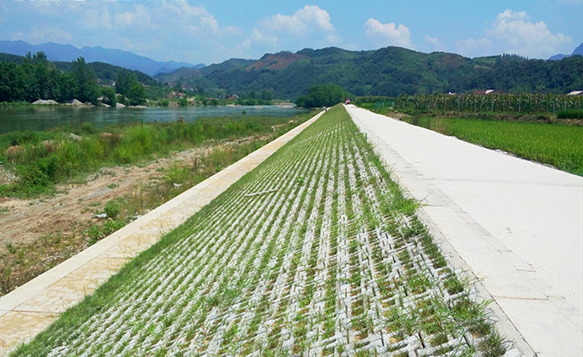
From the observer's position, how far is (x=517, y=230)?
5066mm

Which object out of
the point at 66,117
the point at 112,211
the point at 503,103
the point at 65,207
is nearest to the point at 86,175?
the point at 65,207

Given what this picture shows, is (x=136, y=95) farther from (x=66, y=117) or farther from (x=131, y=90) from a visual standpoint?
(x=66, y=117)

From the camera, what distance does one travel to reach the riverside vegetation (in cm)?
781

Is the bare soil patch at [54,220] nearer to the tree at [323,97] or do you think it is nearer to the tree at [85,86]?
the tree at [85,86]

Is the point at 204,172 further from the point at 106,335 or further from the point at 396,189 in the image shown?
the point at 106,335

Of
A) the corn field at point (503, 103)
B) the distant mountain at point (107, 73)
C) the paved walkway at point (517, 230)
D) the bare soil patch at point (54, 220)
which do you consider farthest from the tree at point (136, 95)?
the paved walkway at point (517, 230)

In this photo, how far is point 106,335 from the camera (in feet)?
13.6

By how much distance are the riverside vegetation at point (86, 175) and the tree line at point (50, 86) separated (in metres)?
58.4

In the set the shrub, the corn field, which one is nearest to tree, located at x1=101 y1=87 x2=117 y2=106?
the corn field

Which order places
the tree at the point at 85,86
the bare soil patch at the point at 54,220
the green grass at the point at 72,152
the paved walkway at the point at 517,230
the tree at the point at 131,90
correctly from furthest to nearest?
the tree at the point at 131,90 < the tree at the point at 85,86 < the green grass at the point at 72,152 < the bare soil patch at the point at 54,220 < the paved walkway at the point at 517,230

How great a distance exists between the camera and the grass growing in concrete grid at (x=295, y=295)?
2902 mm

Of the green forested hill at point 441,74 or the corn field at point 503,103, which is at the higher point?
the green forested hill at point 441,74

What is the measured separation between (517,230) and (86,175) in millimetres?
14229

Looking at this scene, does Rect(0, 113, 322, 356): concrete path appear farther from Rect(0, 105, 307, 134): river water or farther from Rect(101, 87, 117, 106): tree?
Rect(101, 87, 117, 106): tree
